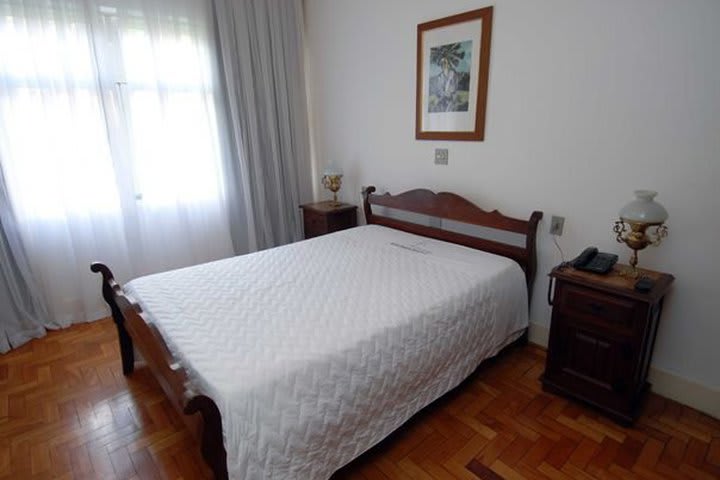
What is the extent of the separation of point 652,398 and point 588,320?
0.67 meters

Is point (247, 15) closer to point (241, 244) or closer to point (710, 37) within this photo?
point (241, 244)

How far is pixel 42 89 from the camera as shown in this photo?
8.23 feet

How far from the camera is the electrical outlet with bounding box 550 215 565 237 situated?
224cm

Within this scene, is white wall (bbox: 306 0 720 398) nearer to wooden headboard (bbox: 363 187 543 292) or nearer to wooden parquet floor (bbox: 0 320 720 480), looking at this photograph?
wooden headboard (bbox: 363 187 543 292)

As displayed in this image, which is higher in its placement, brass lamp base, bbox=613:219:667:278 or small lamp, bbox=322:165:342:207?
small lamp, bbox=322:165:342:207

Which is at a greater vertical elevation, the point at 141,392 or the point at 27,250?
the point at 27,250

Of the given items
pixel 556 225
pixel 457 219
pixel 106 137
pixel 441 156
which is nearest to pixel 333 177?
pixel 441 156

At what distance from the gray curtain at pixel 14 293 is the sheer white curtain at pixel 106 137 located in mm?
60

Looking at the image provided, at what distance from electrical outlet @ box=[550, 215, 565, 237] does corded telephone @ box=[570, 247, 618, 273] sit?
0.26 metres

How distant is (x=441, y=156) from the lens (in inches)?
110

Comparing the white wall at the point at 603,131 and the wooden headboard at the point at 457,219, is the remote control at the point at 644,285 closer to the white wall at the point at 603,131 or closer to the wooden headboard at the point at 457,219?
the white wall at the point at 603,131

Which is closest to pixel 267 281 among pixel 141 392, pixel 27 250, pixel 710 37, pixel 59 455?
pixel 141 392

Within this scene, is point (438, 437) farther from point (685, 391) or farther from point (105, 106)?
point (105, 106)

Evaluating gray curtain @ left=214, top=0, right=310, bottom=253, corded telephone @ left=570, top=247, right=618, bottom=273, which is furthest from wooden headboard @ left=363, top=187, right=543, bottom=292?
gray curtain @ left=214, top=0, right=310, bottom=253
